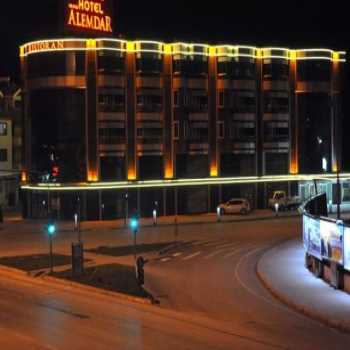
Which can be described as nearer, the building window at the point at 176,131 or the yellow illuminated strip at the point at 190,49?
the yellow illuminated strip at the point at 190,49

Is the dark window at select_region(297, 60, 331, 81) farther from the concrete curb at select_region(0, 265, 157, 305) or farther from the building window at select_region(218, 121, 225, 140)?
the concrete curb at select_region(0, 265, 157, 305)

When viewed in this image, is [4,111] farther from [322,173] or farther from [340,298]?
[340,298]

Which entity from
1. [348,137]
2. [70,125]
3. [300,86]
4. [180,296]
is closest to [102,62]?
[70,125]

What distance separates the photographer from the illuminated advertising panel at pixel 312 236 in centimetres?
3241

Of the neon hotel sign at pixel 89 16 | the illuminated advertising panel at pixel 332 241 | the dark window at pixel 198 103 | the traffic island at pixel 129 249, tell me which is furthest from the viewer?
the dark window at pixel 198 103

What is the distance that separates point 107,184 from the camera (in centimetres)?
7012

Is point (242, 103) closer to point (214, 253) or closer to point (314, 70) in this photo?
point (314, 70)

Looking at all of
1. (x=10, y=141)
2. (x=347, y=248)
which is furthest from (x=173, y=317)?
(x=10, y=141)

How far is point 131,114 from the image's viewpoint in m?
72.9

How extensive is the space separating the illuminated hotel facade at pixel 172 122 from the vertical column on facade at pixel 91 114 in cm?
9

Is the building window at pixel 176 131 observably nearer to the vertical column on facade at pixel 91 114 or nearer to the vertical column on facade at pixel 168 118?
the vertical column on facade at pixel 168 118

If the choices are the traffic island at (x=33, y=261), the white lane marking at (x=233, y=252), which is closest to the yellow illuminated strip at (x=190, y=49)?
the white lane marking at (x=233, y=252)

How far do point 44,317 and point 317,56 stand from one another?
63572 millimetres

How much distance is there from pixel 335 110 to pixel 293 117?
5.53 m
